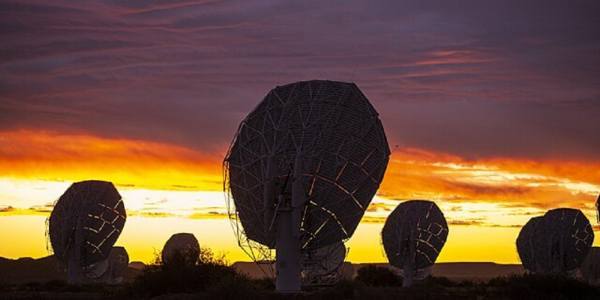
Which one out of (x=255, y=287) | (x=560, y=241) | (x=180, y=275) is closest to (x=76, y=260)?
(x=180, y=275)

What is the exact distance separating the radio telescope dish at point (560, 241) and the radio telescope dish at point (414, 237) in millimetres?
13991

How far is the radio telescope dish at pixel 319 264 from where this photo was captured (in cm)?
5216

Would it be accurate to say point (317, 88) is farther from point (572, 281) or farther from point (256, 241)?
point (572, 281)

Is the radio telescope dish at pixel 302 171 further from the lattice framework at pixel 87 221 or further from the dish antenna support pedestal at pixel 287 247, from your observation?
the lattice framework at pixel 87 221

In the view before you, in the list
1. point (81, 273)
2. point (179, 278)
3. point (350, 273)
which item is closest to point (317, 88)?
point (179, 278)

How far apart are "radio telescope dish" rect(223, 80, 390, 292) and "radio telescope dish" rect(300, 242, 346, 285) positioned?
1019mm

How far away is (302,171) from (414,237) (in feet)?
107

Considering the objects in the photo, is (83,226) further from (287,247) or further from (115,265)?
(115,265)

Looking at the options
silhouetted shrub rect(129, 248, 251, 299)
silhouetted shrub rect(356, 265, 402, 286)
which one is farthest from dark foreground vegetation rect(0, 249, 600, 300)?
silhouetted shrub rect(356, 265, 402, 286)

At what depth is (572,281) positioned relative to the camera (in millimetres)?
56906

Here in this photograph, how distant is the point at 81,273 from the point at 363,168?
124 feet

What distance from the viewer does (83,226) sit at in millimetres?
77312

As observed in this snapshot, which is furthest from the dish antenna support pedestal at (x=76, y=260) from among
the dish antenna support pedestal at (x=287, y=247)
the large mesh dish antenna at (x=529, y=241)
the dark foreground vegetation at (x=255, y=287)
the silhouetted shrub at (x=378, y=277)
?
the large mesh dish antenna at (x=529, y=241)

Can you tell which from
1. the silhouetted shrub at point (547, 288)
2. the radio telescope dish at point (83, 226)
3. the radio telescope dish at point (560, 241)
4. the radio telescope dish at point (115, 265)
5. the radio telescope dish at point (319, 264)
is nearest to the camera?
the radio telescope dish at point (319, 264)
